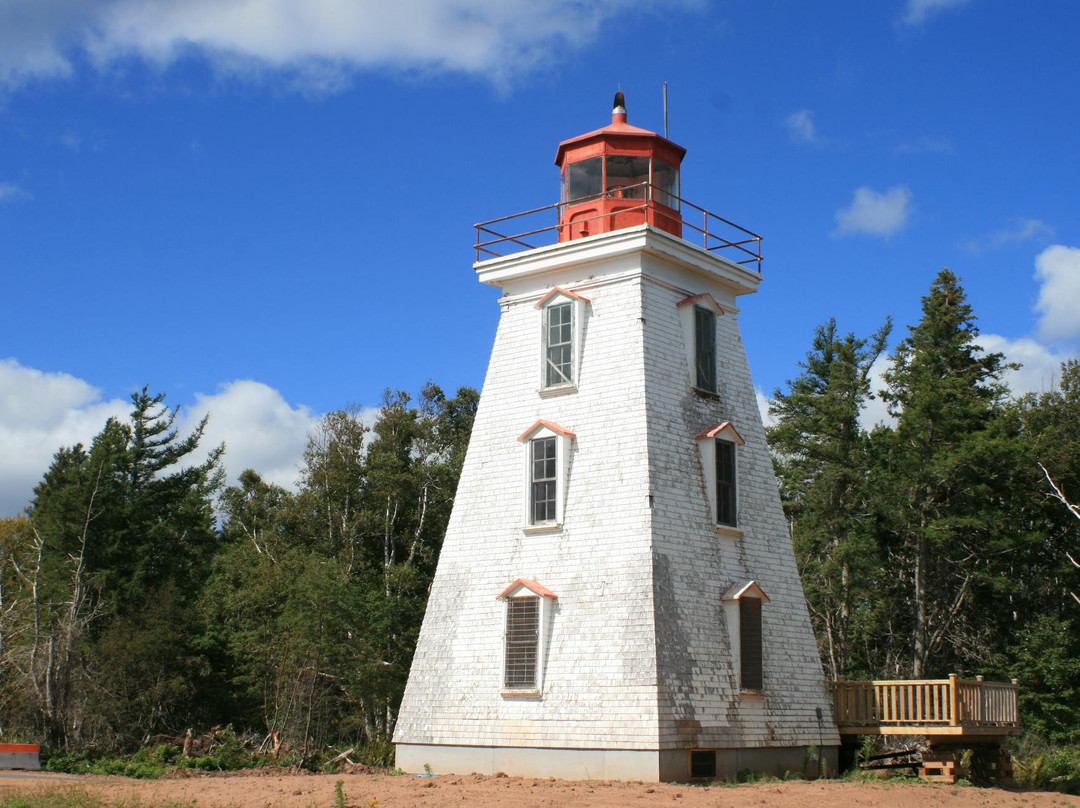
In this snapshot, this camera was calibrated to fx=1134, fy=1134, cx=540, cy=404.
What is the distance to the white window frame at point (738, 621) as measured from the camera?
20.7 metres

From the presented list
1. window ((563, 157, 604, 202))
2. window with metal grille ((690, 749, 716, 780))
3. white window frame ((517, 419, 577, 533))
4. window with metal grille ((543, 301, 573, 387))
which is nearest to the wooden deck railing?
window with metal grille ((690, 749, 716, 780))

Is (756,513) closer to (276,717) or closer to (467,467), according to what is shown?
(467,467)

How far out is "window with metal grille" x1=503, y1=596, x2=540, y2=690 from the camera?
66.9 feet

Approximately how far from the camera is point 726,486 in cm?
2208

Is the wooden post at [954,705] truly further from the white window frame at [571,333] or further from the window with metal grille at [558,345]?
the window with metal grille at [558,345]

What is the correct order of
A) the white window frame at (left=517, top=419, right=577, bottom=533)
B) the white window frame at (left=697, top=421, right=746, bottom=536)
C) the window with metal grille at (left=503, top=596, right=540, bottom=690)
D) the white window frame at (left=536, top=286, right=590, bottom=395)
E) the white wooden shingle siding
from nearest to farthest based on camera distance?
1. the white wooden shingle siding
2. the window with metal grille at (left=503, top=596, right=540, bottom=690)
3. the white window frame at (left=517, top=419, right=577, bottom=533)
4. the white window frame at (left=697, top=421, right=746, bottom=536)
5. the white window frame at (left=536, top=286, right=590, bottom=395)

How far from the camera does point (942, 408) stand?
105ft

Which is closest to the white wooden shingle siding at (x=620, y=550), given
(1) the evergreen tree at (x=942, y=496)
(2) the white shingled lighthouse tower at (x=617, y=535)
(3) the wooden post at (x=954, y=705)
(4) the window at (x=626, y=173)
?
(2) the white shingled lighthouse tower at (x=617, y=535)

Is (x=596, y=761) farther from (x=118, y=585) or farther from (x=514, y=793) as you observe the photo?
(x=118, y=585)

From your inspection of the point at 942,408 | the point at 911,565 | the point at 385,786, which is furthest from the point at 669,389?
the point at 911,565

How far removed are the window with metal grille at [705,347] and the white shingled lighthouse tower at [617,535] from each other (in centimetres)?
5

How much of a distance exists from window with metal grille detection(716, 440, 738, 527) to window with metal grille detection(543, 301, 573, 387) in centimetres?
331

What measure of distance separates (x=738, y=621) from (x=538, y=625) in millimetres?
3720

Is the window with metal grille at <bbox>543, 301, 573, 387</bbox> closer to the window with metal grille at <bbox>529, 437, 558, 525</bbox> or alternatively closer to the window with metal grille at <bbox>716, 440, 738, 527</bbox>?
the window with metal grille at <bbox>529, 437, 558, 525</bbox>
